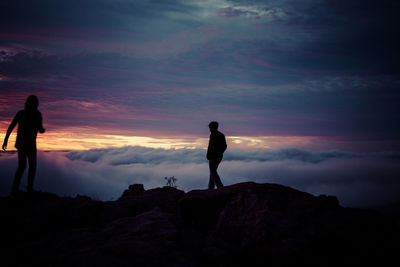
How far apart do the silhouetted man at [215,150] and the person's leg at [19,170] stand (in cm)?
568

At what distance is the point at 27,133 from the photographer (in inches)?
300

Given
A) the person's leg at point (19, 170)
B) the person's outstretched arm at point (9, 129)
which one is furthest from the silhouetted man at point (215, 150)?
the person's outstretched arm at point (9, 129)

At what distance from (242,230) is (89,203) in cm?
428

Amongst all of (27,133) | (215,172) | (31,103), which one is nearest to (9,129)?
(27,133)

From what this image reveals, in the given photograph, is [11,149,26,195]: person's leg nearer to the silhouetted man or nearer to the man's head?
the silhouetted man

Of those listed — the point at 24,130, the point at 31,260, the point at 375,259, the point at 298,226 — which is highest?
the point at 24,130

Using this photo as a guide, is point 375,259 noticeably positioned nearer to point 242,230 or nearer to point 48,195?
point 242,230

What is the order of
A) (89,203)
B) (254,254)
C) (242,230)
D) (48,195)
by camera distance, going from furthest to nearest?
(48,195) < (89,203) < (242,230) < (254,254)

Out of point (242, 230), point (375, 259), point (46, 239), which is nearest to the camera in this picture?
point (375, 259)

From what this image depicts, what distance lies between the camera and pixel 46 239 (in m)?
5.12

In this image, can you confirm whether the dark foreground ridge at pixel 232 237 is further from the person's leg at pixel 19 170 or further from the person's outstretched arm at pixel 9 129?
the person's outstretched arm at pixel 9 129

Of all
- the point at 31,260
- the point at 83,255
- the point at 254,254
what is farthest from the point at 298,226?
the point at 31,260

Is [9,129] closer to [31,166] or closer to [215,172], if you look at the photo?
[31,166]

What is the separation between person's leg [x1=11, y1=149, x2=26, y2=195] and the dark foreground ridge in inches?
49.6
